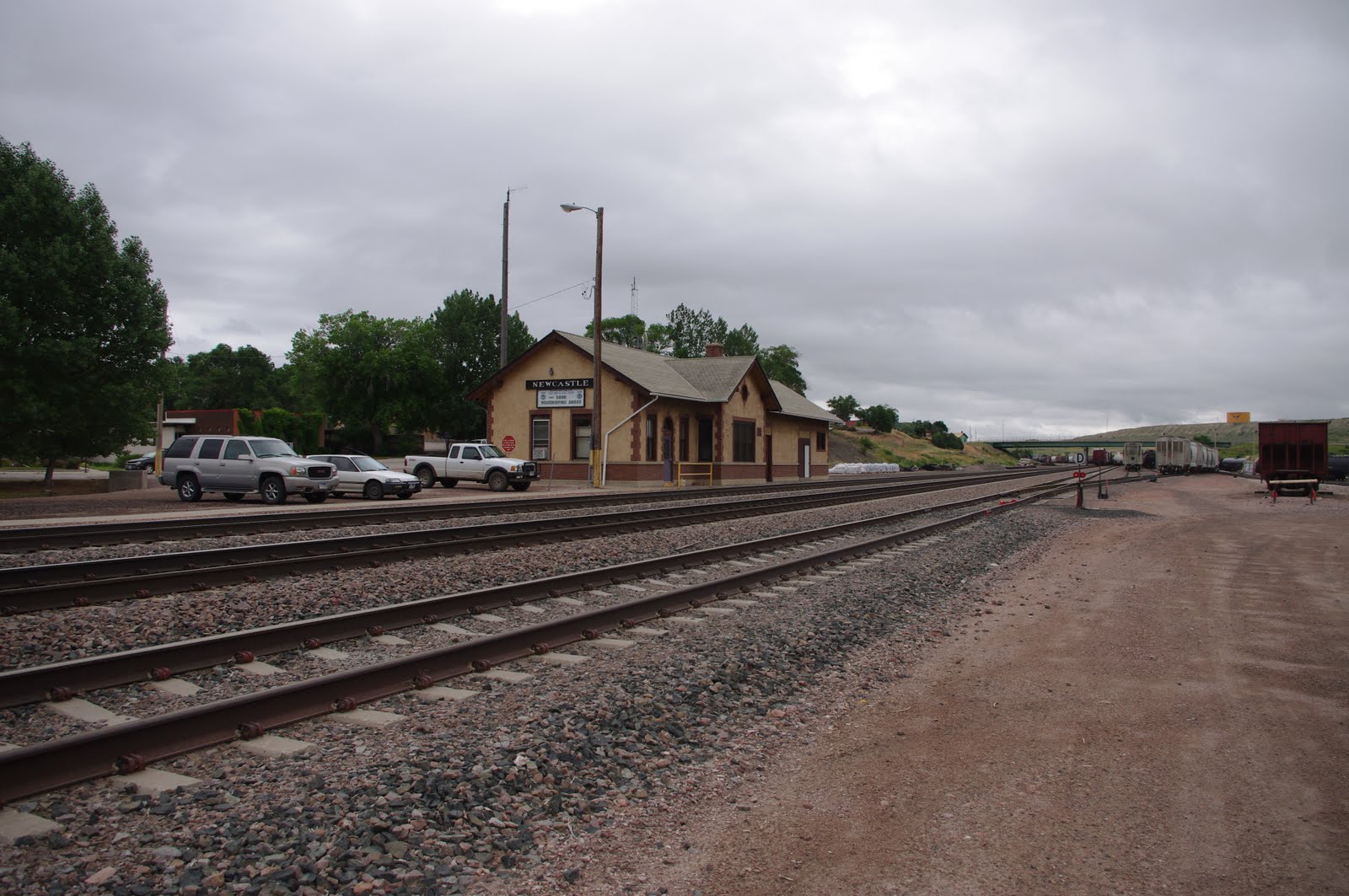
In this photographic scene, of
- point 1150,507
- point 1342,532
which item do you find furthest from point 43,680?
point 1150,507

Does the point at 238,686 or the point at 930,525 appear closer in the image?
the point at 238,686

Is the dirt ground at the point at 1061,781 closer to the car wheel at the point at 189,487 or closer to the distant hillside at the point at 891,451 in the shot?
the car wheel at the point at 189,487

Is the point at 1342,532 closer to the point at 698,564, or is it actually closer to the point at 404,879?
the point at 698,564

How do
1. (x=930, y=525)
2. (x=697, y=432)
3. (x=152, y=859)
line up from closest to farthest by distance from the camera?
(x=152, y=859) < (x=930, y=525) < (x=697, y=432)

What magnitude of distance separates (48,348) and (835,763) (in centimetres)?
2839

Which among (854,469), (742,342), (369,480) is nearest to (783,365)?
(742,342)

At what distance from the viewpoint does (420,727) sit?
201 inches

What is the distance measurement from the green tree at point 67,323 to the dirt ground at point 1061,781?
90.8 ft

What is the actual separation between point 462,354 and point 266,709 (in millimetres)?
78070

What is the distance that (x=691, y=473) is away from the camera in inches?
1572

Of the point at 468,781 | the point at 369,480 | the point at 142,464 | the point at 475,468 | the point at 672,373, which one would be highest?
the point at 672,373

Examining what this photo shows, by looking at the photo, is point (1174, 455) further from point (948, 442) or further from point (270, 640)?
Result: point (270, 640)

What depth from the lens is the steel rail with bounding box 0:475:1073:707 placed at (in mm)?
5582

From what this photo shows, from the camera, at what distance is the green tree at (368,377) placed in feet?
236
